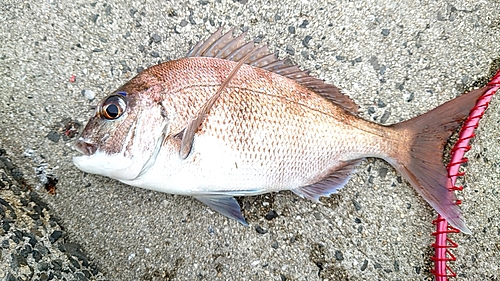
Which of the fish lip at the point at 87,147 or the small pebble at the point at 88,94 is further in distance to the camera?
the small pebble at the point at 88,94

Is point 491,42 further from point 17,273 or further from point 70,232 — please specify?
point 17,273

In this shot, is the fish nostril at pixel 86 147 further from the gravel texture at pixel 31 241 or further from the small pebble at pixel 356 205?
the small pebble at pixel 356 205

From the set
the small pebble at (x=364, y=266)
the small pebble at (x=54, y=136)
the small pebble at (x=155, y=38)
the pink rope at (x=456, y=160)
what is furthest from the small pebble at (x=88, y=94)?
the pink rope at (x=456, y=160)

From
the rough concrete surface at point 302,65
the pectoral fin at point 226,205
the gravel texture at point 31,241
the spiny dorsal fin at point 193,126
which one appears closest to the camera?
the spiny dorsal fin at point 193,126

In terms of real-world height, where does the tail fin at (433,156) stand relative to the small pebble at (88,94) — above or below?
below

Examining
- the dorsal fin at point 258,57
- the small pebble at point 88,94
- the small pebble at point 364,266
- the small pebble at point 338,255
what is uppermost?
the dorsal fin at point 258,57

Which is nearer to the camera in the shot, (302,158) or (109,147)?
(109,147)

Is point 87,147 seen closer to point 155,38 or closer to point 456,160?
point 155,38

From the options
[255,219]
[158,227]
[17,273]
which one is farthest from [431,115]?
[17,273]
